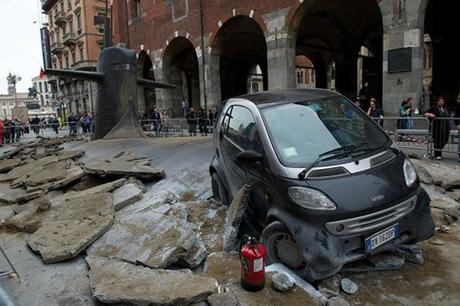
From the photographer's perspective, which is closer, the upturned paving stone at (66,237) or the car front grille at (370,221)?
the car front grille at (370,221)

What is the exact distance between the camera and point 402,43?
13422 millimetres

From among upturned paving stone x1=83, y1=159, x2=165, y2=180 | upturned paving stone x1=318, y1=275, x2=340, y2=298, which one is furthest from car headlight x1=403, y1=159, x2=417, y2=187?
upturned paving stone x1=83, y1=159, x2=165, y2=180

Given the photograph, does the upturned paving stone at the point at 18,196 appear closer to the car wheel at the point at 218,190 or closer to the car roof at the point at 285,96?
the car wheel at the point at 218,190

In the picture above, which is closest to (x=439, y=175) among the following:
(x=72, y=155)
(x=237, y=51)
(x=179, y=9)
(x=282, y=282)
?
(x=282, y=282)

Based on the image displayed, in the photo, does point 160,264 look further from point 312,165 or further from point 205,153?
point 205,153

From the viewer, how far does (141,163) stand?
320 inches

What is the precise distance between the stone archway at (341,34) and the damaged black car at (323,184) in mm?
14523

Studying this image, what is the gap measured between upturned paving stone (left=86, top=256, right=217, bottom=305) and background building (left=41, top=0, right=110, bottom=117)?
142 ft

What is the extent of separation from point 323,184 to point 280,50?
1586cm

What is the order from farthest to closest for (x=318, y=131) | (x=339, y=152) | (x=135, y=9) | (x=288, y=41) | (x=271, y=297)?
(x=135, y=9), (x=288, y=41), (x=318, y=131), (x=339, y=152), (x=271, y=297)

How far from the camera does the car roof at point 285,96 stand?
4.61 metres

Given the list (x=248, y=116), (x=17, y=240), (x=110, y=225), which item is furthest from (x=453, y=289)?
(x=17, y=240)

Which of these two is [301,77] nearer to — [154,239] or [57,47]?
[57,47]

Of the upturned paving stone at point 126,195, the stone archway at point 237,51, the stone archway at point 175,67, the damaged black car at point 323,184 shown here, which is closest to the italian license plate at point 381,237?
the damaged black car at point 323,184
